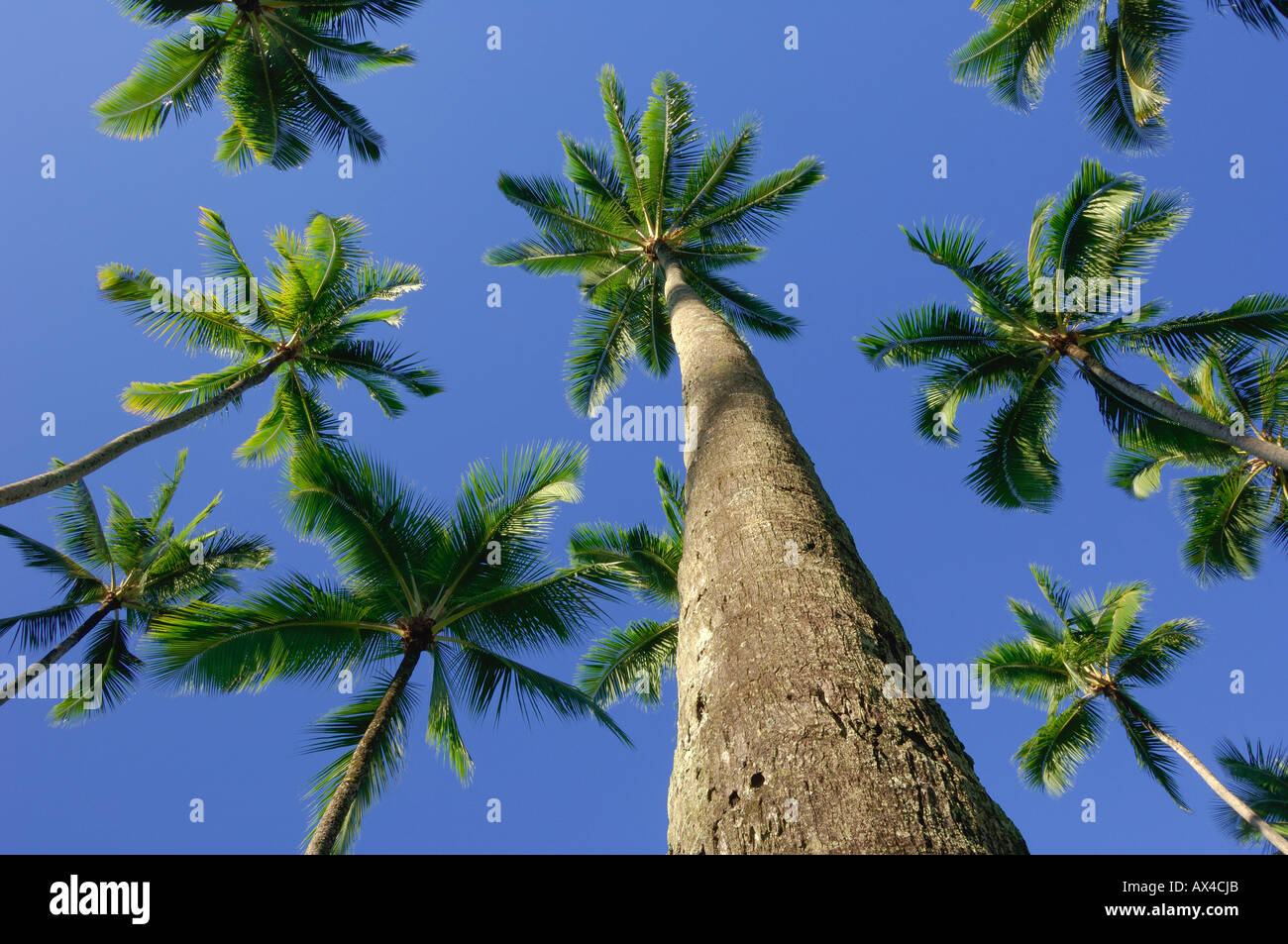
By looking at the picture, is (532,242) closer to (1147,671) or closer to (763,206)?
(763,206)

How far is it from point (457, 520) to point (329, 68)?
30.3 feet

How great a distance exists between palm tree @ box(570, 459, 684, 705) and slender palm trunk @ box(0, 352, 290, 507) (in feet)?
19.0

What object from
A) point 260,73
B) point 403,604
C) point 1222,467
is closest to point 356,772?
point 403,604

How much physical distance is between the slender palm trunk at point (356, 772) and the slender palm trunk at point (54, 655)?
6486 millimetres

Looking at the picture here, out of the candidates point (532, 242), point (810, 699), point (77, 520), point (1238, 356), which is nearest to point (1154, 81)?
point (1238, 356)

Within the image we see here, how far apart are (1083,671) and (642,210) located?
1299cm

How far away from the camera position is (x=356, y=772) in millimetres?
6961

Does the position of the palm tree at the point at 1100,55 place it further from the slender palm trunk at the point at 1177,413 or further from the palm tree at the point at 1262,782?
the palm tree at the point at 1262,782

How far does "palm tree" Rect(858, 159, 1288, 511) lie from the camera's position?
1023 cm

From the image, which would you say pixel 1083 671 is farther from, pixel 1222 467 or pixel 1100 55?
pixel 1100 55

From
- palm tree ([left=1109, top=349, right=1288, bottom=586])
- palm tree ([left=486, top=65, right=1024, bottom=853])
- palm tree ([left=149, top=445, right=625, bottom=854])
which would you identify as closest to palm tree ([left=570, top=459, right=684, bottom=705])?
palm tree ([left=149, top=445, right=625, bottom=854])

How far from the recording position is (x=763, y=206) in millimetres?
12461

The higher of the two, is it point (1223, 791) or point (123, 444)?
point (123, 444)

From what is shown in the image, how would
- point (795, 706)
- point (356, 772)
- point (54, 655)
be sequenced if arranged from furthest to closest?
point (54, 655)
point (356, 772)
point (795, 706)
